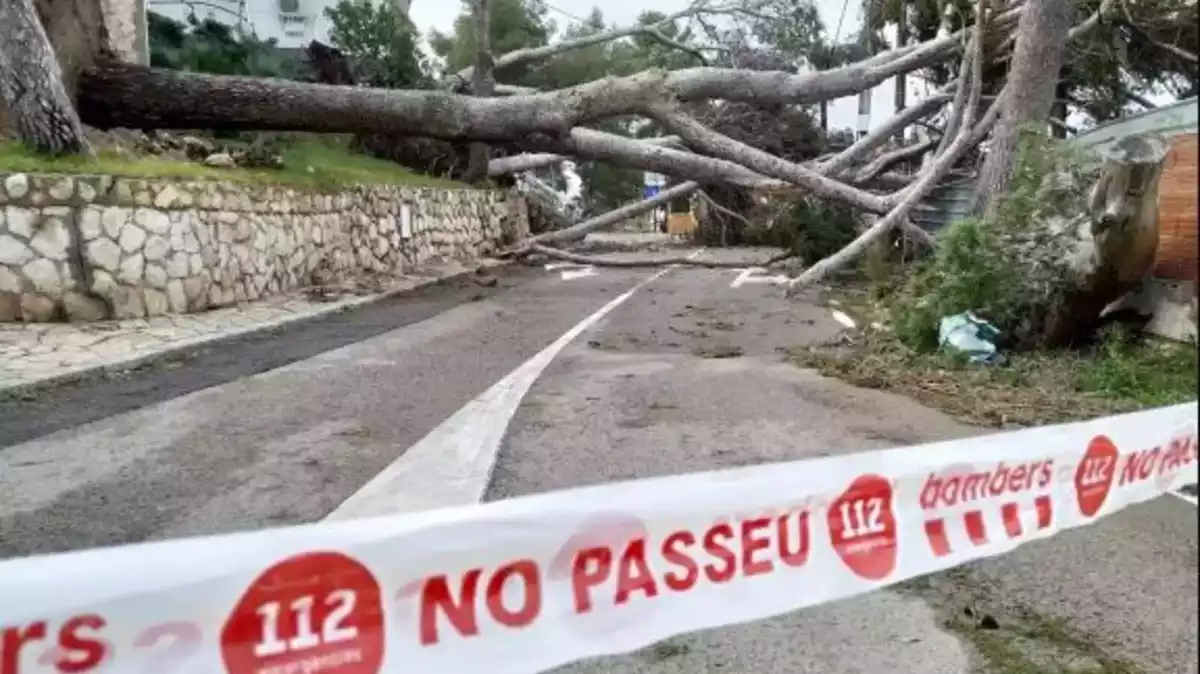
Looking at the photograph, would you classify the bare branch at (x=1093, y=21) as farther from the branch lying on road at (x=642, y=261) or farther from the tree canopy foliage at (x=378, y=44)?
the branch lying on road at (x=642, y=261)

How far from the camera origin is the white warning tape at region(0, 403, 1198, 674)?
106 cm

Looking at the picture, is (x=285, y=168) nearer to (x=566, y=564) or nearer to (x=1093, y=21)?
(x=1093, y=21)

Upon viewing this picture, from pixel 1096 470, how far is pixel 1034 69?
4410 mm

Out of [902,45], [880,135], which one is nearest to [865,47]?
[902,45]

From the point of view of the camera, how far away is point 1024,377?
441 cm

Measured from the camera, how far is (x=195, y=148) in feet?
27.6

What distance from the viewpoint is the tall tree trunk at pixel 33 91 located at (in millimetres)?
6270

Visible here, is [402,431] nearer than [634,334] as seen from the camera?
Yes

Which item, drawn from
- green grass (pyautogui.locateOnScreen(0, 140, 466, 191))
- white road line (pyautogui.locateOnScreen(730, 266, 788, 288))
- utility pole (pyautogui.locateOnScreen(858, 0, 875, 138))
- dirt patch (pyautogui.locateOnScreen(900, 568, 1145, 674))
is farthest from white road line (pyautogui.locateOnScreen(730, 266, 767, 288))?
dirt patch (pyautogui.locateOnScreen(900, 568, 1145, 674))

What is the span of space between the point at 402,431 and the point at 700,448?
1.33 m

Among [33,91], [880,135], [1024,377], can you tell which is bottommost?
[1024,377]

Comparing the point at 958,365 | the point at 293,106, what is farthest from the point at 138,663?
the point at 293,106

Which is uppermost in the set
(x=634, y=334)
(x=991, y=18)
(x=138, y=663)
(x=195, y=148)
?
(x=991, y=18)

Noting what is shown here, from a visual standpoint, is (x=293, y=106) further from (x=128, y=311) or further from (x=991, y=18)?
(x=991, y=18)
